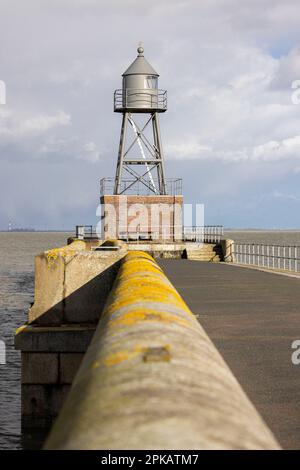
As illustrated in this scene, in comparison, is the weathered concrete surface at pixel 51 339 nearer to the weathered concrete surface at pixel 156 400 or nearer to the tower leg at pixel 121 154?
the weathered concrete surface at pixel 156 400

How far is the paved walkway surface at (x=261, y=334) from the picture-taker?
5.91 metres

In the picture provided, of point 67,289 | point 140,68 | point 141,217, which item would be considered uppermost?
point 140,68

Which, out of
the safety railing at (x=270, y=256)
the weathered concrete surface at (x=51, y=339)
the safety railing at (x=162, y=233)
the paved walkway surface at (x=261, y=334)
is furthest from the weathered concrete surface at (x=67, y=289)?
the safety railing at (x=162, y=233)

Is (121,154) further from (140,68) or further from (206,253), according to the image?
(206,253)

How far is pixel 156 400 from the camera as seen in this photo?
6.83 feet

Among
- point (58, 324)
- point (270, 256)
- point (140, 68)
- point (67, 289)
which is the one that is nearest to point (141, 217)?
point (140, 68)

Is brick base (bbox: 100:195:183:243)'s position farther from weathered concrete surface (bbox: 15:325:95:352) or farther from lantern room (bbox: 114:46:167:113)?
weathered concrete surface (bbox: 15:325:95:352)

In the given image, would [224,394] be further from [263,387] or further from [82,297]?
[82,297]

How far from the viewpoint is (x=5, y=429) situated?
11148 mm

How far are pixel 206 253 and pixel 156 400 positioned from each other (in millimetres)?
37710

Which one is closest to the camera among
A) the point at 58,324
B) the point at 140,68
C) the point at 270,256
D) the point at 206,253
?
the point at 58,324

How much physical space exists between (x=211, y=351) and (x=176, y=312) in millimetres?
860

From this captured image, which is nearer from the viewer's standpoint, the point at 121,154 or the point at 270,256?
the point at 270,256

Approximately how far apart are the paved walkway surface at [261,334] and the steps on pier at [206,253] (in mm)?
19822
